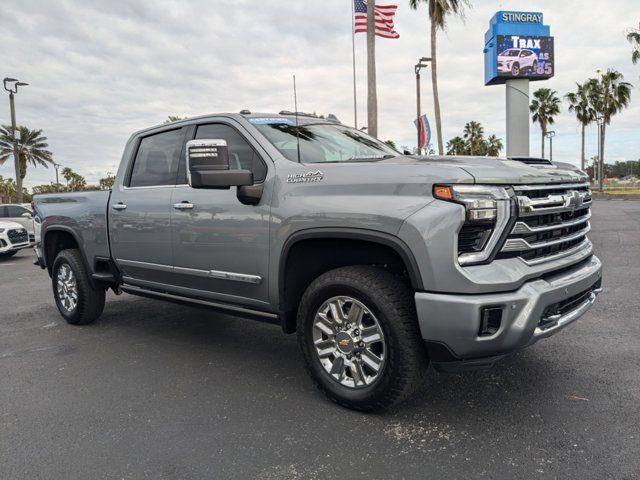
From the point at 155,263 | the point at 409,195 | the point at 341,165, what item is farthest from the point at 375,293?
the point at 155,263

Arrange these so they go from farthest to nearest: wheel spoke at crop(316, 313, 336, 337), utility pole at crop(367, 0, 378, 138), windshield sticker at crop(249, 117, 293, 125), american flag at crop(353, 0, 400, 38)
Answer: american flag at crop(353, 0, 400, 38)
utility pole at crop(367, 0, 378, 138)
windshield sticker at crop(249, 117, 293, 125)
wheel spoke at crop(316, 313, 336, 337)

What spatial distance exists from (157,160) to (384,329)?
2.85 m

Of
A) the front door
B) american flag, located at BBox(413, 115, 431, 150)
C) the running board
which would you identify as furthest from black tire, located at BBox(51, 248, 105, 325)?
american flag, located at BBox(413, 115, 431, 150)

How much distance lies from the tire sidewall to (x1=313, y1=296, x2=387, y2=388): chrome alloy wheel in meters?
0.03

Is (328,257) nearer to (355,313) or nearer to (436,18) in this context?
(355,313)

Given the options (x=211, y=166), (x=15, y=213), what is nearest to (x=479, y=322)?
(x=211, y=166)

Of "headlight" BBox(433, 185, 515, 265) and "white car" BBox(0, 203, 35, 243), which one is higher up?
"headlight" BBox(433, 185, 515, 265)

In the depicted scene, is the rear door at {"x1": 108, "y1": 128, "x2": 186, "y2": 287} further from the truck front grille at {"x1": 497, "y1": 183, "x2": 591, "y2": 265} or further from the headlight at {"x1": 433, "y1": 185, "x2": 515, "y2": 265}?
the truck front grille at {"x1": 497, "y1": 183, "x2": 591, "y2": 265}

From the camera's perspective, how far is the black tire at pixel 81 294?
18.0 ft

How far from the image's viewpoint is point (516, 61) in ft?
99.7

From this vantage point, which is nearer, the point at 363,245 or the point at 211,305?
the point at 363,245

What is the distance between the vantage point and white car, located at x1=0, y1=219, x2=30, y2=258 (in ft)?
40.3

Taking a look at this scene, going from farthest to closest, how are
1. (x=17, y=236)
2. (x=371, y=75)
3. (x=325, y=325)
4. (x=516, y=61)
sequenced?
1. (x=516, y=61)
2. (x=371, y=75)
3. (x=17, y=236)
4. (x=325, y=325)

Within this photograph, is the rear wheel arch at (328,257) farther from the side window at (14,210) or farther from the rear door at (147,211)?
the side window at (14,210)
